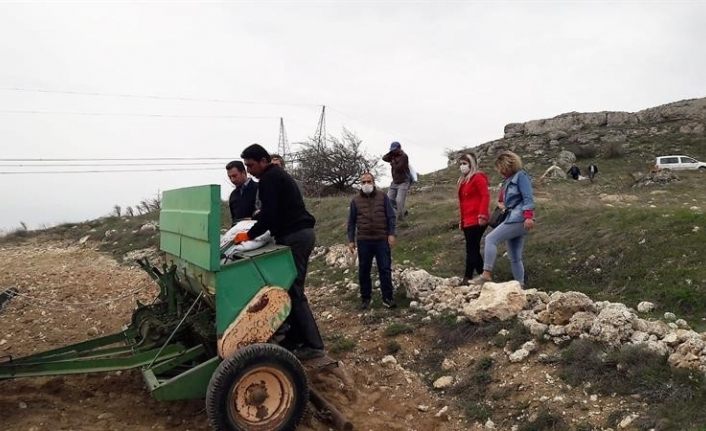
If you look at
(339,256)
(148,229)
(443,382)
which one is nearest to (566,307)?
(443,382)

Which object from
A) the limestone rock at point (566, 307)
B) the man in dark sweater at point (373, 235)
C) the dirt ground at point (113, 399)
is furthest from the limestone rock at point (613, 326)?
the man in dark sweater at point (373, 235)

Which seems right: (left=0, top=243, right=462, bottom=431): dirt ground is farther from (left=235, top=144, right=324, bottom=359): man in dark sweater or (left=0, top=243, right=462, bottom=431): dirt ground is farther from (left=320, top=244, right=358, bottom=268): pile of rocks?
(left=320, top=244, right=358, bottom=268): pile of rocks

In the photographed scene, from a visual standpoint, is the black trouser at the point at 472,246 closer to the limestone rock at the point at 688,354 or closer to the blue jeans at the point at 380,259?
the blue jeans at the point at 380,259

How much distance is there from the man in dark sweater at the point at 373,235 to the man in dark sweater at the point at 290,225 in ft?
7.04

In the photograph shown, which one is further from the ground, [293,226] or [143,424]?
[293,226]

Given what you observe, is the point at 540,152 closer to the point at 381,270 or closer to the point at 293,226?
the point at 381,270

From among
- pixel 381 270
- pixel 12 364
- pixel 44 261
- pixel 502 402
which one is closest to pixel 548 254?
pixel 381 270

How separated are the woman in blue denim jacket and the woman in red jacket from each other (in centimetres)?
28

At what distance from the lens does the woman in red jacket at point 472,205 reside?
260 inches

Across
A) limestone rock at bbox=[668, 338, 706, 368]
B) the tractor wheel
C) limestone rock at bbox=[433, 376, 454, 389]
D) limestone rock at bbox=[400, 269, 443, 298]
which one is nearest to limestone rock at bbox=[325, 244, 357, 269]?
limestone rock at bbox=[400, 269, 443, 298]

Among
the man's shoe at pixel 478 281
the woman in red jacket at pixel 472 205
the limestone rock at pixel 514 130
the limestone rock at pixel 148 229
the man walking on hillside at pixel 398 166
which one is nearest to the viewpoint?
the man's shoe at pixel 478 281

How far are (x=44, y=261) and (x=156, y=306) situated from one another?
36.1ft

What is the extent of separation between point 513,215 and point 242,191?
2.99 metres

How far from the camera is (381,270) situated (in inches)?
268
